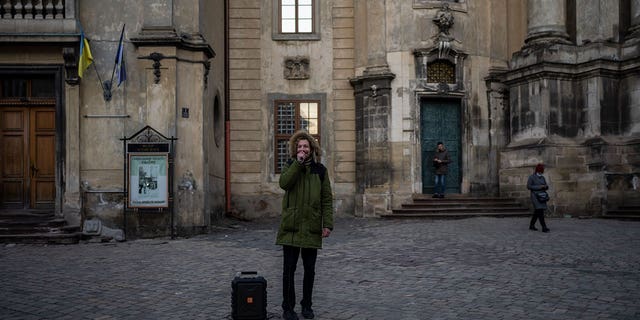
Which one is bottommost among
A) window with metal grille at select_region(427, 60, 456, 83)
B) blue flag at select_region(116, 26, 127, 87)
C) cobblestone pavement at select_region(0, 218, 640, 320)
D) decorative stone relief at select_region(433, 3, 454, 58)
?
cobblestone pavement at select_region(0, 218, 640, 320)

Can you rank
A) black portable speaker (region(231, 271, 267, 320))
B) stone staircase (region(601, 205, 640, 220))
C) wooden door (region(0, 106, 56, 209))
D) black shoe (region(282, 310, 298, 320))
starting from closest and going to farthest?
black portable speaker (region(231, 271, 267, 320)) → black shoe (region(282, 310, 298, 320)) → wooden door (region(0, 106, 56, 209)) → stone staircase (region(601, 205, 640, 220))

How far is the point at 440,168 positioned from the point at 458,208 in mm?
1470

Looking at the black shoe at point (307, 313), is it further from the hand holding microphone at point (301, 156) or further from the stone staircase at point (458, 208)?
the stone staircase at point (458, 208)

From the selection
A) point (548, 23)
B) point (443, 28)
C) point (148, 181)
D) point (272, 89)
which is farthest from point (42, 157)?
point (548, 23)

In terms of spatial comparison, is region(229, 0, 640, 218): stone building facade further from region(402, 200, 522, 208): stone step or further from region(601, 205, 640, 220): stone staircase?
region(402, 200, 522, 208): stone step

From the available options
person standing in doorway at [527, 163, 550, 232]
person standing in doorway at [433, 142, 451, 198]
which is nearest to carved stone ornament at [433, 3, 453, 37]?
person standing in doorway at [433, 142, 451, 198]

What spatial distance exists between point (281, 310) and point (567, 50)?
16.5 meters

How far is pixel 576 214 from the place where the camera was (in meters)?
20.8

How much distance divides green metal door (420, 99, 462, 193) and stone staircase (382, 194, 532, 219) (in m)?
0.79

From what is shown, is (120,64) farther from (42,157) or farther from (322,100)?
(322,100)

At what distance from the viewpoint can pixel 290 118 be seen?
23719 millimetres

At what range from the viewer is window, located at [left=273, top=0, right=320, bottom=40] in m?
Answer: 23.7

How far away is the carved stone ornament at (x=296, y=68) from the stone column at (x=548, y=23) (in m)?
7.19

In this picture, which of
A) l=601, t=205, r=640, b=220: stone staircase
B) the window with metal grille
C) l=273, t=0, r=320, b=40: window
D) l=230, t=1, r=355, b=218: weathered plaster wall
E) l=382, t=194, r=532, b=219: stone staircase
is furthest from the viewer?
l=273, t=0, r=320, b=40: window
